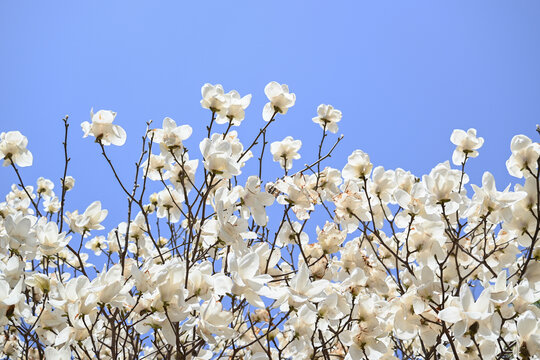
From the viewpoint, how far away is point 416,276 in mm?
1438

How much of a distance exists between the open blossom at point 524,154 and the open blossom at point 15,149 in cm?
181

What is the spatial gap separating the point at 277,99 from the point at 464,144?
2.33 feet

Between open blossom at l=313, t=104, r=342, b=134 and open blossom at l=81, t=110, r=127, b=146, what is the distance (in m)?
0.86

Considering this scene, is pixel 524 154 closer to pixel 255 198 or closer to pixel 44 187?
pixel 255 198

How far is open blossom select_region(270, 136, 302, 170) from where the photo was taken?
1842 mm

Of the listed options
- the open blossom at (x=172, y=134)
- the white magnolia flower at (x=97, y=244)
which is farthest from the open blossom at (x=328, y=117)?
the white magnolia flower at (x=97, y=244)

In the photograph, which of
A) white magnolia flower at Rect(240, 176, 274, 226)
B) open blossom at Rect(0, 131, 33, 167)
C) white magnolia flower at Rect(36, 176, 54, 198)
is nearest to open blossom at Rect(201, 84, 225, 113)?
white magnolia flower at Rect(240, 176, 274, 226)

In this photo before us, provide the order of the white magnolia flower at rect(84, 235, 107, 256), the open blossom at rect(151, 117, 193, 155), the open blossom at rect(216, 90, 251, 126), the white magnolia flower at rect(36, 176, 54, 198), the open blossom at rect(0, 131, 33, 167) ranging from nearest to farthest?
the open blossom at rect(151, 117, 193, 155)
the open blossom at rect(216, 90, 251, 126)
the open blossom at rect(0, 131, 33, 167)
the white magnolia flower at rect(84, 235, 107, 256)
the white magnolia flower at rect(36, 176, 54, 198)

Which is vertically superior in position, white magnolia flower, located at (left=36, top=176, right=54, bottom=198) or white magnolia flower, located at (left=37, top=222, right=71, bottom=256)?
white magnolia flower, located at (left=36, top=176, right=54, bottom=198)

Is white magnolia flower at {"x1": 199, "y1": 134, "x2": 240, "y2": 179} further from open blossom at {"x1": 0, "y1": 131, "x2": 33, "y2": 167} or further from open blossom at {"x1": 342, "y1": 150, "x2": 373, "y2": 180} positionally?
open blossom at {"x1": 0, "y1": 131, "x2": 33, "y2": 167}

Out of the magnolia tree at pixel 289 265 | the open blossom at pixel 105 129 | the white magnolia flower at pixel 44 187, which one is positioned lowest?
the magnolia tree at pixel 289 265

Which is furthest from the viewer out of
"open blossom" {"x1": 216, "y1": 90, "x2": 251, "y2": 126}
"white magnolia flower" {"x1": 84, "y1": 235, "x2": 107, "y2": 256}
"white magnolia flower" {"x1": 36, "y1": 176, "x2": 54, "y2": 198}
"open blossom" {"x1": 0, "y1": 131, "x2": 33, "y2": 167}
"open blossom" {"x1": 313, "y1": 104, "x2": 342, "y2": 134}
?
"white magnolia flower" {"x1": 36, "y1": 176, "x2": 54, "y2": 198}

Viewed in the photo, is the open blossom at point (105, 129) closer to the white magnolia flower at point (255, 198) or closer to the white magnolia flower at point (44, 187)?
the white magnolia flower at point (255, 198)

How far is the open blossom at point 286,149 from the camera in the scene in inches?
72.5
